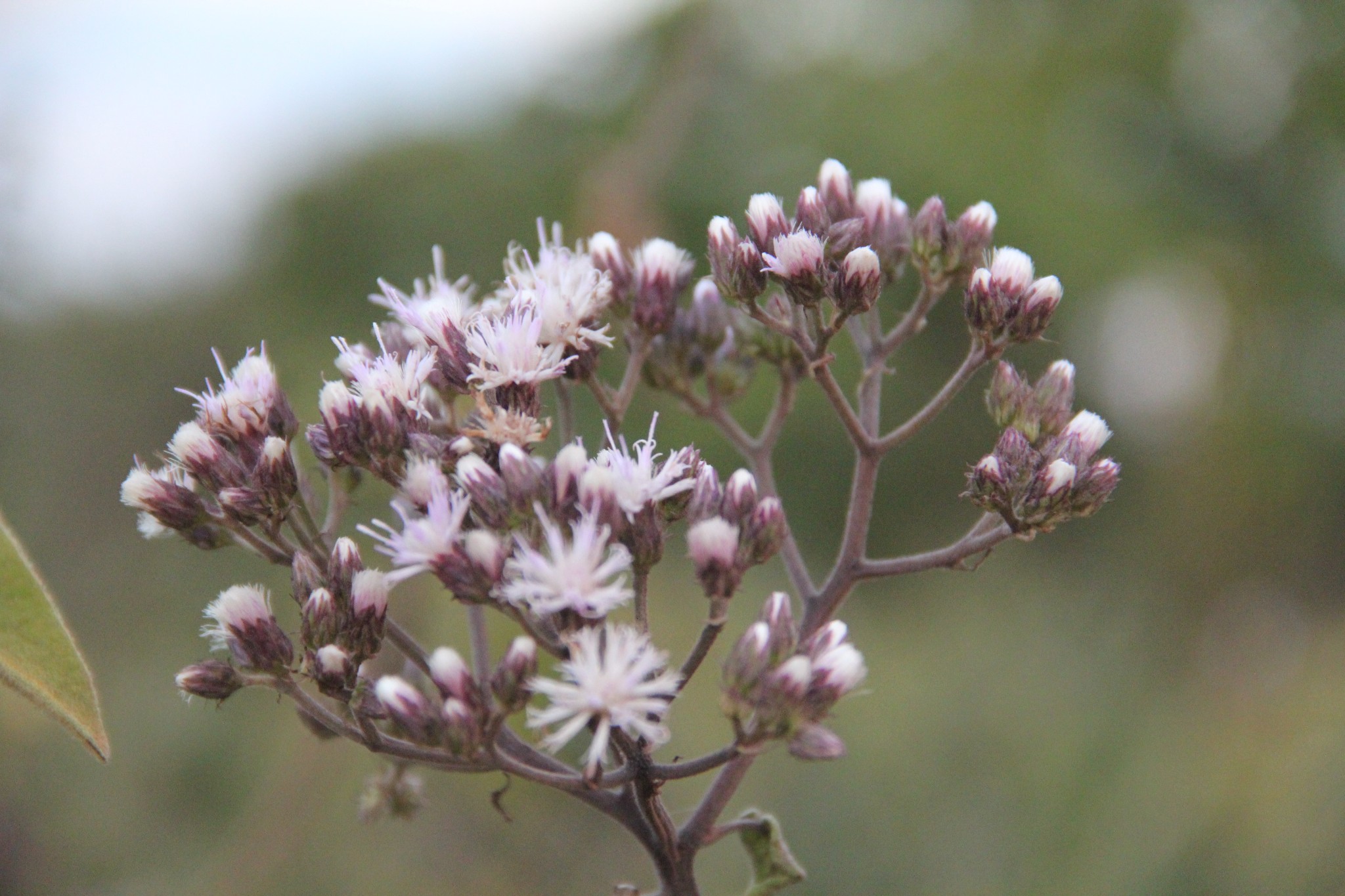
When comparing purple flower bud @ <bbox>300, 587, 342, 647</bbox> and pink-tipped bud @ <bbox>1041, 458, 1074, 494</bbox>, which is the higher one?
pink-tipped bud @ <bbox>1041, 458, 1074, 494</bbox>

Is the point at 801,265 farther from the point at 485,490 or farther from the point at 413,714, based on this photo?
the point at 413,714

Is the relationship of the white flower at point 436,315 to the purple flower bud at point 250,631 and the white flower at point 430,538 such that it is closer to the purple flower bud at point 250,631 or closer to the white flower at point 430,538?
the white flower at point 430,538

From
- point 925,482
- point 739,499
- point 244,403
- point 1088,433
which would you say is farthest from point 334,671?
point 925,482

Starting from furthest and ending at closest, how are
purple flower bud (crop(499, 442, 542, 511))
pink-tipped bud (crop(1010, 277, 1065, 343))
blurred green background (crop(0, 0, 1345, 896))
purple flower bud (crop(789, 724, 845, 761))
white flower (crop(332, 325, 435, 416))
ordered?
1. blurred green background (crop(0, 0, 1345, 896))
2. pink-tipped bud (crop(1010, 277, 1065, 343))
3. white flower (crop(332, 325, 435, 416))
4. purple flower bud (crop(499, 442, 542, 511))
5. purple flower bud (crop(789, 724, 845, 761))

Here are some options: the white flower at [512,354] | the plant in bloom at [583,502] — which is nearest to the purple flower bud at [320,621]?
the plant in bloom at [583,502]

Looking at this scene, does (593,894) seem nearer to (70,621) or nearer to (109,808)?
(109,808)

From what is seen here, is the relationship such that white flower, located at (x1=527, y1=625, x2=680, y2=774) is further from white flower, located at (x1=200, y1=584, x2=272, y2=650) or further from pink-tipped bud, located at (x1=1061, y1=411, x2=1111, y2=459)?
pink-tipped bud, located at (x1=1061, y1=411, x2=1111, y2=459)

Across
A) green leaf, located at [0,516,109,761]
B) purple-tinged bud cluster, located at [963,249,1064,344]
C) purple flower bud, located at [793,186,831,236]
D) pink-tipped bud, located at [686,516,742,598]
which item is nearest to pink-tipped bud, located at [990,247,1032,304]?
purple-tinged bud cluster, located at [963,249,1064,344]
